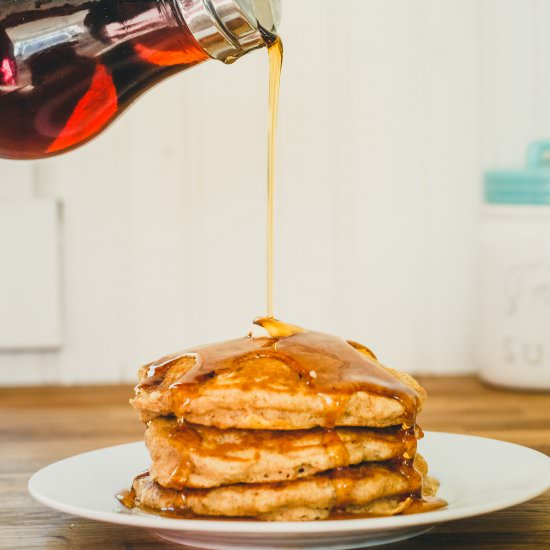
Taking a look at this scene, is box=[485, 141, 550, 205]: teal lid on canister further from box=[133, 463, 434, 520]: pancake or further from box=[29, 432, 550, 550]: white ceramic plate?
box=[133, 463, 434, 520]: pancake

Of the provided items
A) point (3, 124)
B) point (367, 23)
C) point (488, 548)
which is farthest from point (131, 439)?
point (367, 23)

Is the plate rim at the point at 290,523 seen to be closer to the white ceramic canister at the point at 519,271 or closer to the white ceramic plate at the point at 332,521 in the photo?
the white ceramic plate at the point at 332,521

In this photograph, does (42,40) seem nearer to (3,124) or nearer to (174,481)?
(3,124)

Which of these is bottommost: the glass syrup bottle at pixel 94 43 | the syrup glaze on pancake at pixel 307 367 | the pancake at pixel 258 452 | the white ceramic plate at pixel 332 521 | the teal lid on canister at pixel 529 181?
the white ceramic plate at pixel 332 521

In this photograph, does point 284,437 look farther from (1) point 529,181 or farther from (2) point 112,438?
(1) point 529,181

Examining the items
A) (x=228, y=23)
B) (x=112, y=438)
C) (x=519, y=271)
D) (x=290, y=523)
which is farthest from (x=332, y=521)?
(x=519, y=271)

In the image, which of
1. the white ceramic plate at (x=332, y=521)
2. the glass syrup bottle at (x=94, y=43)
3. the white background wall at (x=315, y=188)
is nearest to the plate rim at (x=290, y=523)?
the white ceramic plate at (x=332, y=521)

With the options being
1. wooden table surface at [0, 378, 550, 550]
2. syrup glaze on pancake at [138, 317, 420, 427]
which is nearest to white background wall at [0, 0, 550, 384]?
wooden table surface at [0, 378, 550, 550]
